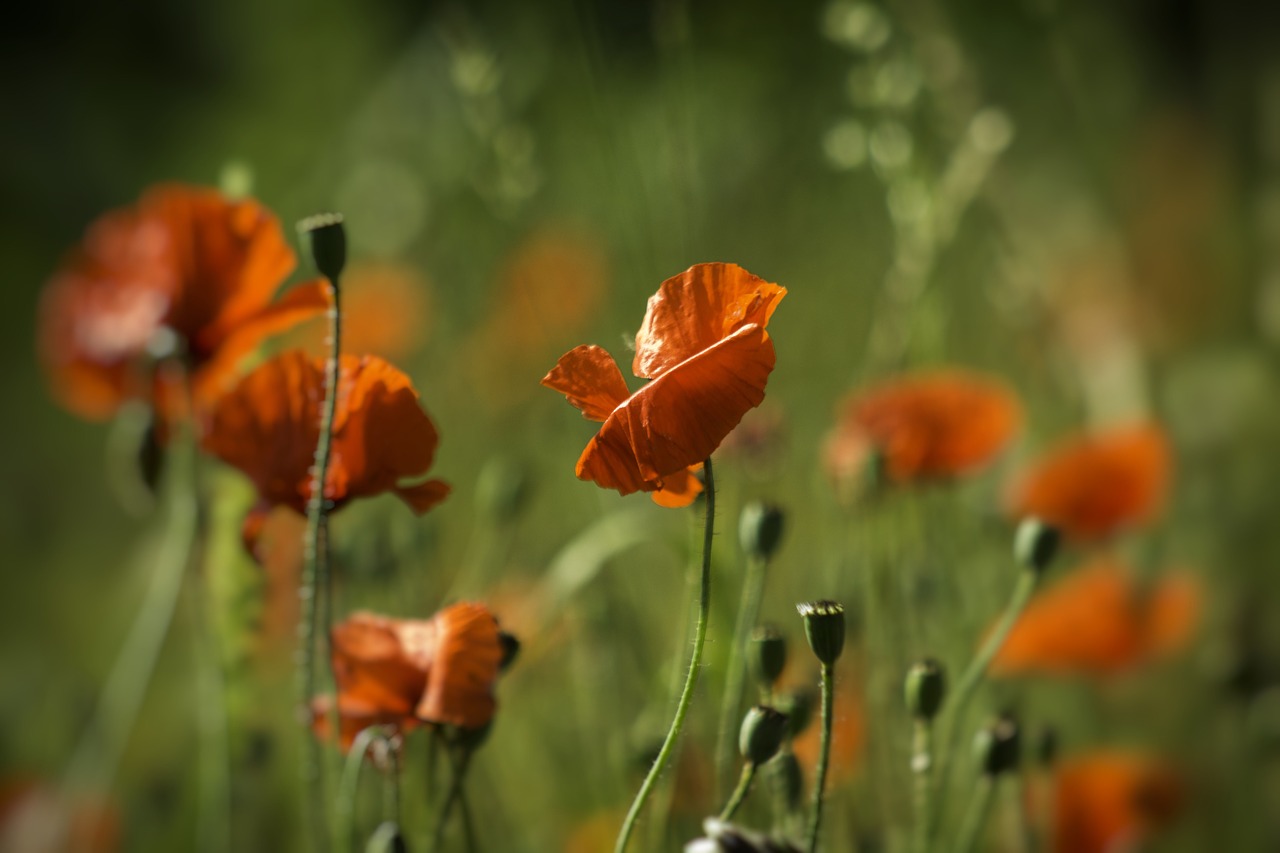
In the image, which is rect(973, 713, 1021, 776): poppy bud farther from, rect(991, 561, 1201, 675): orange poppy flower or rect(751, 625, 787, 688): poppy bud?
rect(991, 561, 1201, 675): orange poppy flower

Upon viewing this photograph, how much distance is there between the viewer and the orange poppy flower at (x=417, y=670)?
0.51 meters

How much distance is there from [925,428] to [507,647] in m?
0.38

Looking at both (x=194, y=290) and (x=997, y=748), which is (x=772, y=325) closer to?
(x=194, y=290)

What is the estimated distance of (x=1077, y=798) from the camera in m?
0.84

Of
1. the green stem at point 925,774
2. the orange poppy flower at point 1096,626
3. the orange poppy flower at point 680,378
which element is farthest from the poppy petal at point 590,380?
the orange poppy flower at point 1096,626

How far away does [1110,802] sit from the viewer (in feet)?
2.69

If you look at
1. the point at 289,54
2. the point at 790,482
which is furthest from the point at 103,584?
the point at 289,54

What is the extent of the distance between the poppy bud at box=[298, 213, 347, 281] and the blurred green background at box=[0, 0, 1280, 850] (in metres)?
0.24


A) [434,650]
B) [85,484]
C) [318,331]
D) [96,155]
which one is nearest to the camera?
[434,650]

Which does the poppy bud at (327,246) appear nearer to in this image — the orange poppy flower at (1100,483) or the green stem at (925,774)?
the green stem at (925,774)

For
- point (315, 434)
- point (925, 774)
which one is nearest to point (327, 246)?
point (315, 434)

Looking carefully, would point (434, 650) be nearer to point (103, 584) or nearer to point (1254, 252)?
point (1254, 252)

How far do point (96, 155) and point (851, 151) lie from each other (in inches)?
121

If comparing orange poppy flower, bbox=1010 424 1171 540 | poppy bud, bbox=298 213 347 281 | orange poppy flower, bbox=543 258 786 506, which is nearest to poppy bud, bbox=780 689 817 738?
orange poppy flower, bbox=543 258 786 506
